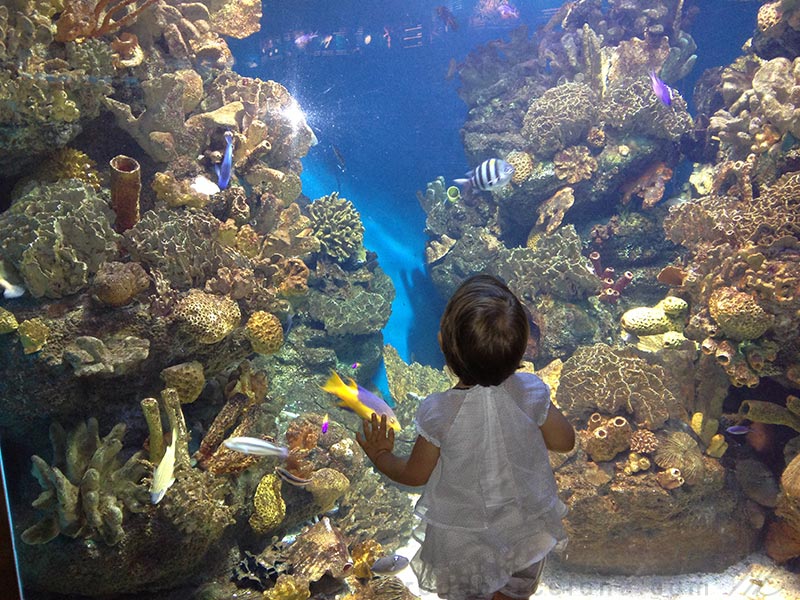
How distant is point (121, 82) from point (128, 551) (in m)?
3.41

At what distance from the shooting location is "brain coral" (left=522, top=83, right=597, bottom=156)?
7531mm

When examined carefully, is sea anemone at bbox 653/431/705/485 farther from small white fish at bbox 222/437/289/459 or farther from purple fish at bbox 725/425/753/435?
small white fish at bbox 222/437/289/459

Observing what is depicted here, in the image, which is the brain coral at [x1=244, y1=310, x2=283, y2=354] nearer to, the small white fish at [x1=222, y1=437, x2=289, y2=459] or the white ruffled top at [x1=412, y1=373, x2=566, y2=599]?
the small white fish at [x1=222, y1=437, x2=289, y2=459]

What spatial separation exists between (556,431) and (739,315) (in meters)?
3.23

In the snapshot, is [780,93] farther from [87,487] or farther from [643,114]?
[87,487]

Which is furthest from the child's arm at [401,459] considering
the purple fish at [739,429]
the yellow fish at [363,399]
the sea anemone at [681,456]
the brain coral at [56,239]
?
the purple fish at [739,429]

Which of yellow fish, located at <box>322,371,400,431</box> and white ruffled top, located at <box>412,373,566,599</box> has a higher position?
yellow fish, located at <box>322,371,400,431</box>

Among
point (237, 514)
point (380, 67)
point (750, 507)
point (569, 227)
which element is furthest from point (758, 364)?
point (380, 67)

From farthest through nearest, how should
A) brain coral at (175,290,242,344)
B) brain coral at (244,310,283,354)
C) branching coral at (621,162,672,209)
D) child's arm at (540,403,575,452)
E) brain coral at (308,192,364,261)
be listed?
1. branching coral at (621,162,672,209)
2. brain coral at (308,192,364,261)
3. brain coral at (244,310,283,354)
4. brain coral at (175,290,242,344)
5. child's arm at (540,403,575,452)

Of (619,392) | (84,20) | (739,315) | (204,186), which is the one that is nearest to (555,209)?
(739,315)

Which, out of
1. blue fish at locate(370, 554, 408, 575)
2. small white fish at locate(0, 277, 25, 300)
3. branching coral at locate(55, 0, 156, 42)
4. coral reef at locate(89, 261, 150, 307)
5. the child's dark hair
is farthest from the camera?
branching coral at locate(55, 0, 156, 42)

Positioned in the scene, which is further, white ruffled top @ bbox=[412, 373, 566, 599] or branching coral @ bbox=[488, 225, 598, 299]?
branching coral @ bbox=[488, 225, 598, 299]

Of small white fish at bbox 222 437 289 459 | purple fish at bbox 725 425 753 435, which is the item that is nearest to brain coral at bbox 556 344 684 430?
purple fish at bbox 725 425 753 435

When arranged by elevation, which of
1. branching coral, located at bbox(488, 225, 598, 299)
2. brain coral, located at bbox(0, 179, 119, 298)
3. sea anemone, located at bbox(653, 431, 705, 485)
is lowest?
sea anemone, located at bbox(653, 431, 705, 485)
